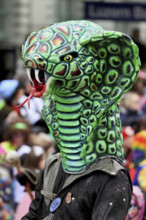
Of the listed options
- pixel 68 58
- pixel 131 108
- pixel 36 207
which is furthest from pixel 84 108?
pixel 131 108

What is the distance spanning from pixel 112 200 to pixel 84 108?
1.49 feet

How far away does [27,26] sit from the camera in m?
20.9

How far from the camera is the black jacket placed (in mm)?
2641

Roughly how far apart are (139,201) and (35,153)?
1544 mm

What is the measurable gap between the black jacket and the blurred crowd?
3.07 ft

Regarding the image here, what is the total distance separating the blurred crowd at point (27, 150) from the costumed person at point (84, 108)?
0.92m

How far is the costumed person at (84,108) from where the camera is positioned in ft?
8.60

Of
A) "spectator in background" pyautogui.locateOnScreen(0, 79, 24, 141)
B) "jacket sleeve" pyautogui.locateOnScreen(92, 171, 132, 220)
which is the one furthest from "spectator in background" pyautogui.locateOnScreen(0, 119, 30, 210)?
"jacket sleeve" pyautogui.locateOnScreen(92, 171, 132, 220)

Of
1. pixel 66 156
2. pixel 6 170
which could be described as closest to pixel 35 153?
pixel 6 170

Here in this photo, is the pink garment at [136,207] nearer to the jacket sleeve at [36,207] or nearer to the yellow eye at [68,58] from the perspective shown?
the jacket sleeve at [36,207]

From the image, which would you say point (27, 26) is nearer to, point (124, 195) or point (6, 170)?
point (6, 170)

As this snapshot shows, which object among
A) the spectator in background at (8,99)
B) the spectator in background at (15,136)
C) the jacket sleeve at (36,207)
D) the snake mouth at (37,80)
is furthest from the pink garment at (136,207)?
the spectator in background at (8,99)

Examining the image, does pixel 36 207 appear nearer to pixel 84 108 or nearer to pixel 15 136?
pixel 84 108

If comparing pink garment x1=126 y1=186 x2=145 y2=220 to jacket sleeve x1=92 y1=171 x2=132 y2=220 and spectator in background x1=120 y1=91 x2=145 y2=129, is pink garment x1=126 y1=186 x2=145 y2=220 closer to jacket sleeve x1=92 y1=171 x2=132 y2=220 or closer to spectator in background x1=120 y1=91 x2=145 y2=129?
jacket sleeve x1=92 y1=171 x2=132 y2=220
